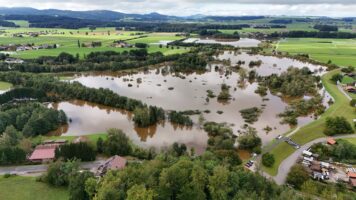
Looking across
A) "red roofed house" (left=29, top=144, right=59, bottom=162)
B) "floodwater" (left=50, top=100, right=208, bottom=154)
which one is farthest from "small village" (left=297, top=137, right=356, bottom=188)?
"red roofed house" (left=29, top=144, right=59, bottom=162)

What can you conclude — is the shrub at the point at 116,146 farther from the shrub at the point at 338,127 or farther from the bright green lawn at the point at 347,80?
the bright green lawn at the point at 347,80

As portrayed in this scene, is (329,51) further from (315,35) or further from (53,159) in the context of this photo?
(53,159)

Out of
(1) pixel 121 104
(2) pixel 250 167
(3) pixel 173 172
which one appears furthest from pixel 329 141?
(1) pixel 121 104

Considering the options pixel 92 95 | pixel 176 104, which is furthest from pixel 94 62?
pixel 176 104

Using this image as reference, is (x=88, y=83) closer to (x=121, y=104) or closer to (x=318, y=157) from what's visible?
(x=121, y=104)

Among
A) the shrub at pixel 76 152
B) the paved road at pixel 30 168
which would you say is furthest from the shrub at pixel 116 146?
the paved road at pixel 30 168

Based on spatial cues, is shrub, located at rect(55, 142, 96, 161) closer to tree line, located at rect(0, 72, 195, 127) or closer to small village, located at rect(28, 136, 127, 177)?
small village, located at rect(28, 136, 127, 177)
